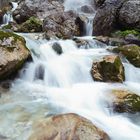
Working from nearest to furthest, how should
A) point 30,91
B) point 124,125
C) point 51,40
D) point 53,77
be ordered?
point 124,125 < point 30,91 < point 53,77 < point 51,40

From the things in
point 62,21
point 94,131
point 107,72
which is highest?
point 94,131

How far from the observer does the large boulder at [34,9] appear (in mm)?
18328

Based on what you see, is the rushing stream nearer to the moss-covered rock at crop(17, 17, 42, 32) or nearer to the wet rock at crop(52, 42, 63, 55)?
the wet rock at crop(52, 42, 63, 55)

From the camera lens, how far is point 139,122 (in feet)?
23.9

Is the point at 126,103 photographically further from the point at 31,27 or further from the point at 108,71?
the point at 31,27

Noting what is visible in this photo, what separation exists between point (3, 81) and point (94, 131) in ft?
12.9

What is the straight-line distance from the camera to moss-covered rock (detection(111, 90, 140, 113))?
7.59 m

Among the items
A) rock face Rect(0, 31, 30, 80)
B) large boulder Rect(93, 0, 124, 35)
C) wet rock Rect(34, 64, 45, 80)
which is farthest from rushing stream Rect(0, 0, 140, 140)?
large boulder Rect(93, 0, 124, 35)

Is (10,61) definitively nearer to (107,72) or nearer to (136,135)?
(107,72)

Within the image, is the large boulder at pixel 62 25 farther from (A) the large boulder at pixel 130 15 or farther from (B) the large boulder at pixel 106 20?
(A) the large boulder at pixel 130 15

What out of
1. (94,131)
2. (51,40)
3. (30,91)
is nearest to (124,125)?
(94,131)

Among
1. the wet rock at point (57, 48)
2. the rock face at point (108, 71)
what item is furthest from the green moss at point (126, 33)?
the rock face at point (108, 71)

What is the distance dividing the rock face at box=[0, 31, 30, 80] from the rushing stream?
0.34 m

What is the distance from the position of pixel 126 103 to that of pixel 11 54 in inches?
134
